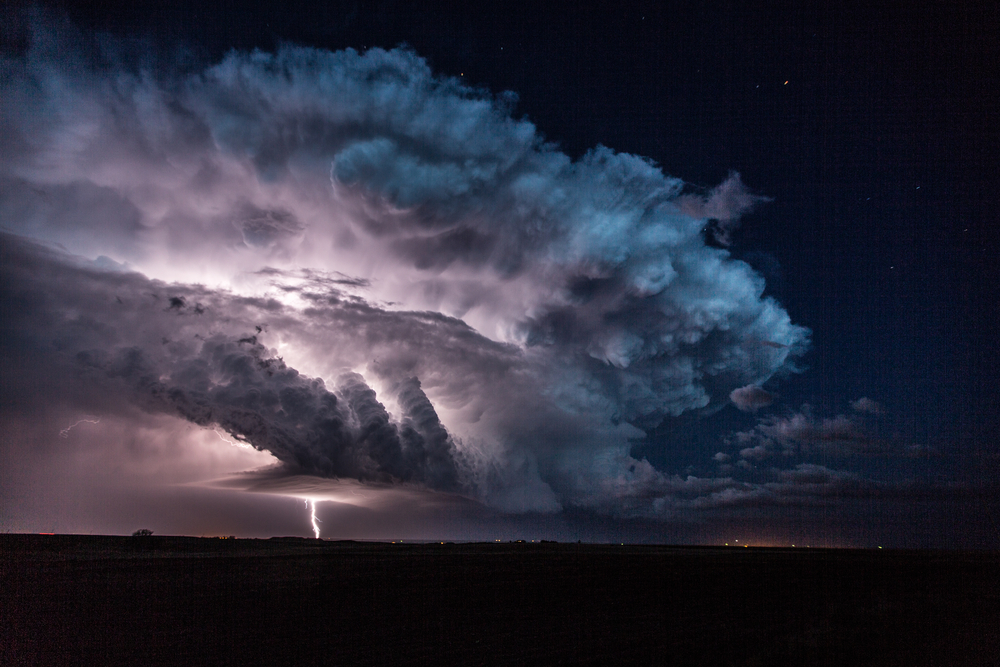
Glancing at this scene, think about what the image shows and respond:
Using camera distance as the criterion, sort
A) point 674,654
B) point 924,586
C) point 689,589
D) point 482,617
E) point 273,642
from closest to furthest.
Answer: point 674,654 < point 273,642 < point 482,617 < point 689,589 < point 924,586

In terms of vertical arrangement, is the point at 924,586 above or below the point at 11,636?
below

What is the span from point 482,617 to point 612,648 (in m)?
11.1

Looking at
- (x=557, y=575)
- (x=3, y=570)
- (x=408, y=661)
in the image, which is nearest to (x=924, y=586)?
(x=557, y=575)

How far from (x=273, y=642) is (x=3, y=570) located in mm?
57056

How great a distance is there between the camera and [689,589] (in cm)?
5312

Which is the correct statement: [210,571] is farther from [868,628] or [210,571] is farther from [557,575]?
[868,628]

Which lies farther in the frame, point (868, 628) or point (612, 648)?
point (868, 628)

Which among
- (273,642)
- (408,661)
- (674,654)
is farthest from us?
(273,642)

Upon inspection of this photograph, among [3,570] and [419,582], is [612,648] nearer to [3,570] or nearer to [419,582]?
[419,582]

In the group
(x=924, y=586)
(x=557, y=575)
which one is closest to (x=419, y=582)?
(x=557, y=575)

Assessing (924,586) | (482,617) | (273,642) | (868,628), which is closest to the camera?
(273,642)

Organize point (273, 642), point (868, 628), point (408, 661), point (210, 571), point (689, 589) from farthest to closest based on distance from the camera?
point (210, 571) → point (689, 589) → point (868, 628) → point (273, 642) → point (408, 661)

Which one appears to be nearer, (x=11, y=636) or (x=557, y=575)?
(x=11, y=636)

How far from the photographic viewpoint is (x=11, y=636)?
26.7m
